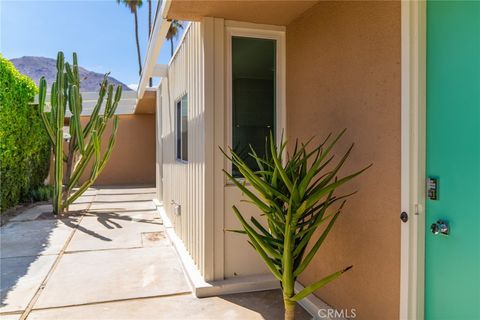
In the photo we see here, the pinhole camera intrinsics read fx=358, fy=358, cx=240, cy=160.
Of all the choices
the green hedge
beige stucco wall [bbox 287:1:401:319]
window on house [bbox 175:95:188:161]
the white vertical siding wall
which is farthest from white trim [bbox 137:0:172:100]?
the green hedge

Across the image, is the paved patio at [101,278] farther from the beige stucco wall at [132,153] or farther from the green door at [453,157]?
the beige stucco wall at [132,153]

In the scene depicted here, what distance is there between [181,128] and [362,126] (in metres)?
3.24

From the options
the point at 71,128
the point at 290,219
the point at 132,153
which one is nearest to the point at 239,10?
the point at 290,219

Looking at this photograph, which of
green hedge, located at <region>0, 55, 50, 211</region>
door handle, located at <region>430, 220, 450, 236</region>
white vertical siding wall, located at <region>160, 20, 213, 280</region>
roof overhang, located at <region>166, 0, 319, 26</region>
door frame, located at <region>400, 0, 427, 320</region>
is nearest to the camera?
door handle, located at <region>430, 220, 450, 236</region>

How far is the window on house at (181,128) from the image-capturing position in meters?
4.71

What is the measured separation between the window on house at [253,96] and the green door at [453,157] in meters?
1.79

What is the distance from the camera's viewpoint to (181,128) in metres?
5.16

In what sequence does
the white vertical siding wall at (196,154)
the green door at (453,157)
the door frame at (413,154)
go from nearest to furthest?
the green door at (453,157)
the door frame at (413,154)
the white vertical siding wall at (196,154)

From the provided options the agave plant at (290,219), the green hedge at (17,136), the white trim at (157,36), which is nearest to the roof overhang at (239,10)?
the white trim at (157,36)

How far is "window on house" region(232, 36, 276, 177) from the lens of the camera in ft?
11.5

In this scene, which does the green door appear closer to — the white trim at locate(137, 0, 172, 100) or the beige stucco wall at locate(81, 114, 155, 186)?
the white trim at locate(137, 0, 172, 100)

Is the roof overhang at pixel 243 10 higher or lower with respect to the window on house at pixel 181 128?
higher

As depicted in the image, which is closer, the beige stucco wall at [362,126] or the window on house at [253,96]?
the beige stucco wall at [362,126]

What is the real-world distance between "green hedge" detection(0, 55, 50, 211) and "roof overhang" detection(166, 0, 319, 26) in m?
5.03
